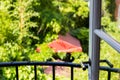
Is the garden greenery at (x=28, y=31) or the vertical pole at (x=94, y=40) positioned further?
the garden greenery at (x=28, y=31)

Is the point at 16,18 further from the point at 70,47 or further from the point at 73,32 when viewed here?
the point at 73,32

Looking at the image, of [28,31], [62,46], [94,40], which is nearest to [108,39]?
[94,40]

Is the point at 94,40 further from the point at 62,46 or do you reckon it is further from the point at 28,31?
the point at 62,46

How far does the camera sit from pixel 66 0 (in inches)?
377

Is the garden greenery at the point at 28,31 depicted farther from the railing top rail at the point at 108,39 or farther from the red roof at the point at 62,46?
the railing top rail at the point at 108,39

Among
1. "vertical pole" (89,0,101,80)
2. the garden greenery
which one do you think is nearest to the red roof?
the garden greenery

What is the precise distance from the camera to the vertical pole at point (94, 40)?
992 millimetres

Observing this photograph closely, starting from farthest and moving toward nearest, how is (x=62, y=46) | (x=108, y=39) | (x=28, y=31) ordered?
1. (x=62, y=46)
2. (x=28, y=31)
3. (x=108, y=39)

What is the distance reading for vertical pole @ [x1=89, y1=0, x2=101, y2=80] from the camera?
0.99 metres

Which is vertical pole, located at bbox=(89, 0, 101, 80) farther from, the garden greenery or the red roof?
the red roof

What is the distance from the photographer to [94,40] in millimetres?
1024

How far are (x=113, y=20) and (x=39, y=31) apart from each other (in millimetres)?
6859

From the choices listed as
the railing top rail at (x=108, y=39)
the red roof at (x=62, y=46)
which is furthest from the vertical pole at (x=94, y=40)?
the red roof at (x=62, y=46)

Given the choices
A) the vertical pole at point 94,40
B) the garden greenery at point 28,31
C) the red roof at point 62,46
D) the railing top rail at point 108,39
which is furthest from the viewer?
the red roof at point 62,46
